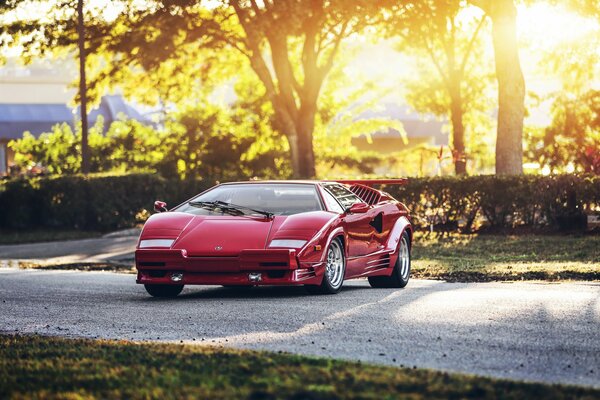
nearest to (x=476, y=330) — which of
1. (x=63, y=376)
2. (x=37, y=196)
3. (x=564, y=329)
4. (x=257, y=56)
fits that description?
(x=564, y=329)

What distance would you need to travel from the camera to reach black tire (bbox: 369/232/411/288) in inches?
610

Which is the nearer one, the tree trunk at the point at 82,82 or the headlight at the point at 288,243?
the headlight at the point at 288,243

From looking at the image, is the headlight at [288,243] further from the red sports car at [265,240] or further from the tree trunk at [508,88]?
the tree trunk at [508,88]

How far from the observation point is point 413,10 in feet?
114

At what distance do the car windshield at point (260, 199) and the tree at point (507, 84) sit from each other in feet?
49.9

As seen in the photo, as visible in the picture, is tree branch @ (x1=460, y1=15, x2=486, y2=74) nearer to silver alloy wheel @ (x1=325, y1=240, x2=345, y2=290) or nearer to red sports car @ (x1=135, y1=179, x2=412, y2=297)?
red sports car @ (x1=135, y1=179, x2=412, y2=297)

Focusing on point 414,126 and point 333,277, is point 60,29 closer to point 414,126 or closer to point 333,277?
point 333,277

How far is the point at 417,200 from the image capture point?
27.0m

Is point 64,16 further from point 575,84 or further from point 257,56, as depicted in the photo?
point 575,84

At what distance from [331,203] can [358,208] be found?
348 mm

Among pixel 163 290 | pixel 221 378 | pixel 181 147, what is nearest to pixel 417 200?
pixel 163 290

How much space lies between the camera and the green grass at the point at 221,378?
7.24 m

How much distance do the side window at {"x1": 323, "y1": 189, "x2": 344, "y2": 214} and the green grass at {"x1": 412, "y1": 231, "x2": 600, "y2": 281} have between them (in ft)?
14.1

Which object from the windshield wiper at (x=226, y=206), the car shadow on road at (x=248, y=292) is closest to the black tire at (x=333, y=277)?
the car shadow on road at (x=248, y=292)
